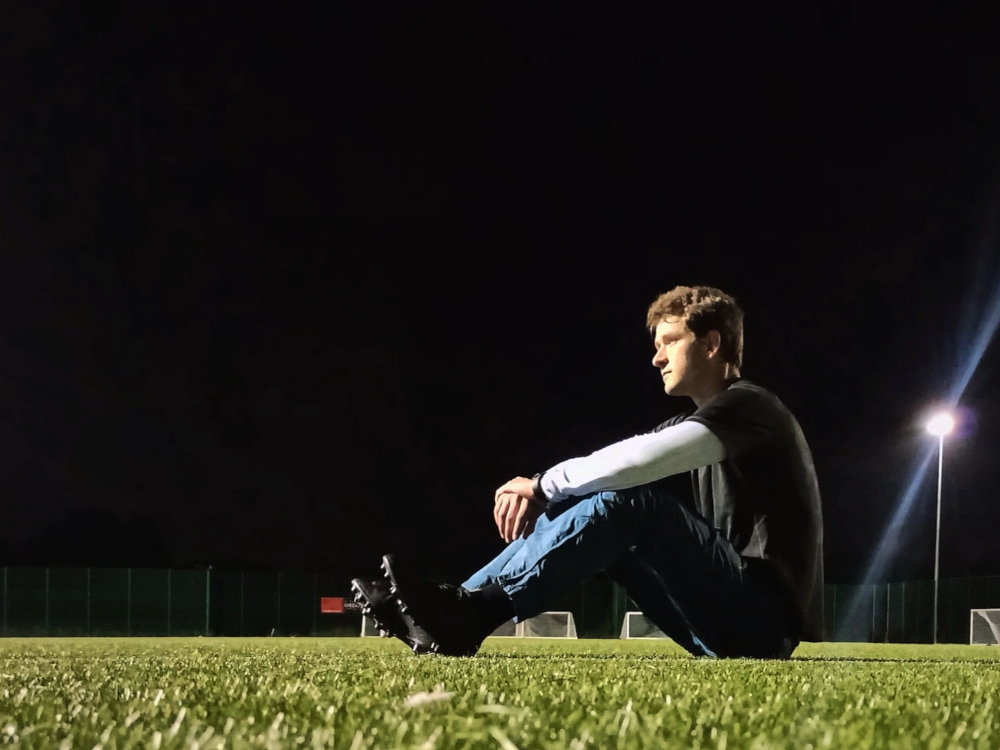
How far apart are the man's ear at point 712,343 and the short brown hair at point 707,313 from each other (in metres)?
0.01

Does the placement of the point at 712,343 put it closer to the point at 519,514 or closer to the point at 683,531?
the point at 683,531

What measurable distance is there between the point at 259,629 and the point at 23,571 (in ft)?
22.5

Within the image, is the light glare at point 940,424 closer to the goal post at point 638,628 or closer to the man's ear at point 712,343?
the goal post at point 638,628

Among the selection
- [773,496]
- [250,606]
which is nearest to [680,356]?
[773,496]

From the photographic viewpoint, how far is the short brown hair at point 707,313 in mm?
3926

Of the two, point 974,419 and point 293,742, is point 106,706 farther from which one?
point 974,419

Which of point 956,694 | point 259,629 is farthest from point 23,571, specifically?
point 956,694

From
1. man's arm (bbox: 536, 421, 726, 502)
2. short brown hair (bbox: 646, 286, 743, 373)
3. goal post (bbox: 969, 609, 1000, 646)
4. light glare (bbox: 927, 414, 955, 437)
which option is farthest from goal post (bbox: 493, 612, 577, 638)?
man's arm (bbox: 536, 421, 726, 502)

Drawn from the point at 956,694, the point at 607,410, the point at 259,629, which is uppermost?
the point at 607,410

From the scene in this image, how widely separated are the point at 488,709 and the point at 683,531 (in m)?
1.87

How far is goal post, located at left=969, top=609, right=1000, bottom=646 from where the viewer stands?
22.1m

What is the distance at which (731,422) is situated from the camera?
350cm

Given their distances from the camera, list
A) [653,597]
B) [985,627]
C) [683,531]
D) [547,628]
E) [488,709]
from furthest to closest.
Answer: [547,628], [985,627], [653,597], [683,531], [488,709]

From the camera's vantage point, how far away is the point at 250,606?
31016 mm
